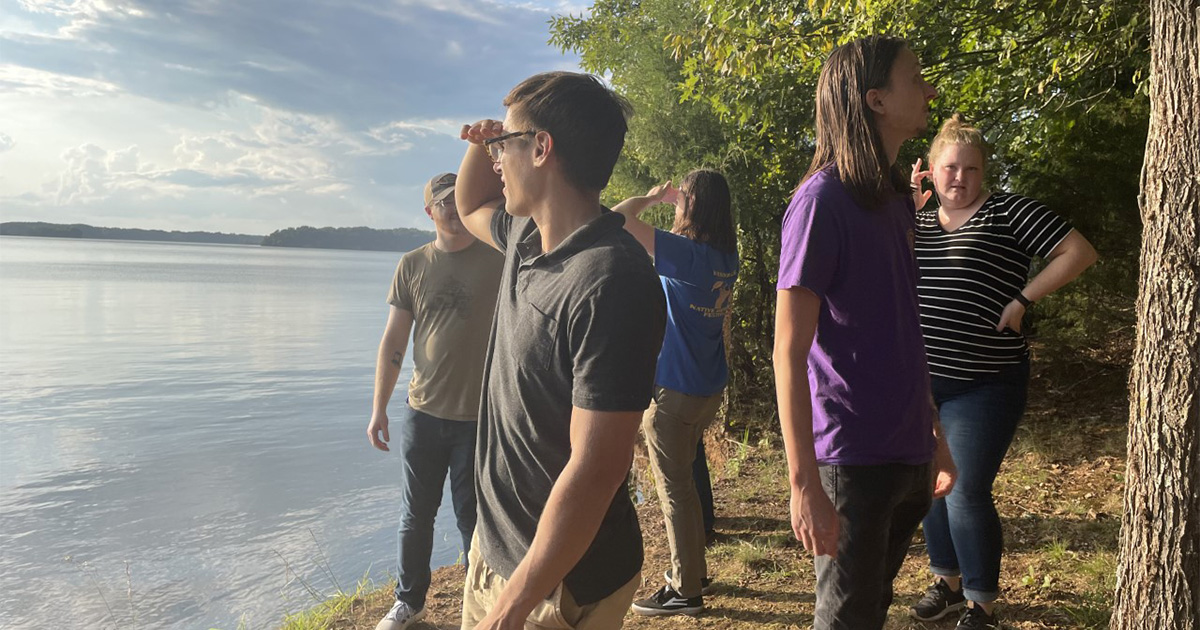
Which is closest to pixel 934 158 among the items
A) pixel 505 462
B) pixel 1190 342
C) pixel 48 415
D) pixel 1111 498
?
pixel 1190 342

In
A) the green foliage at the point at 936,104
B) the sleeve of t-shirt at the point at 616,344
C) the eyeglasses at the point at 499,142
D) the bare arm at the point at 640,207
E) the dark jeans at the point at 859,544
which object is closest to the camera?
the sleeve of t-shirt at the point at 616,344

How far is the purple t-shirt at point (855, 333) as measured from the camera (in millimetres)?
1889

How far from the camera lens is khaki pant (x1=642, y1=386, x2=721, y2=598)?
4.15 metres

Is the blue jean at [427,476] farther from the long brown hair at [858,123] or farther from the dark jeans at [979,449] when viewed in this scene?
the long brown hair at [858,123]

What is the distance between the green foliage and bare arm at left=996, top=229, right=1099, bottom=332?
10.8ft

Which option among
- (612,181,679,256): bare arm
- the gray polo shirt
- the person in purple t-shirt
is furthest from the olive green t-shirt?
the person in purple t-shirt

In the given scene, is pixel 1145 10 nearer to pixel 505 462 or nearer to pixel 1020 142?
pixel 1020 142

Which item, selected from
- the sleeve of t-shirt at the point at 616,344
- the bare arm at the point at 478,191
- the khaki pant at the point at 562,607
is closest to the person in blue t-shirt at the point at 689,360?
the bare arm at the point at 478,191

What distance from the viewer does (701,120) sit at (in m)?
8.95

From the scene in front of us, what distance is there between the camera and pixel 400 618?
424cm

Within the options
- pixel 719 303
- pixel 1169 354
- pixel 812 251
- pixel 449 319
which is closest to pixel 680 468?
pixel 719 303

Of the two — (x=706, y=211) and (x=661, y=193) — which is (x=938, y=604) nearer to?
(x=706, y=211)

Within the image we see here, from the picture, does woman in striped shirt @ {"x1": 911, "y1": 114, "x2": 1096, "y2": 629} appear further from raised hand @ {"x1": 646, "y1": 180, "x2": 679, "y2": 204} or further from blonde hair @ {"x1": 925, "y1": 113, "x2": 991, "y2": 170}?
raised hand @ {"x1": 646, "y1": 180, "x2": 679, "y2": 204}

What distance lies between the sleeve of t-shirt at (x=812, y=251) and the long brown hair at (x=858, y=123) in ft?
0.41
